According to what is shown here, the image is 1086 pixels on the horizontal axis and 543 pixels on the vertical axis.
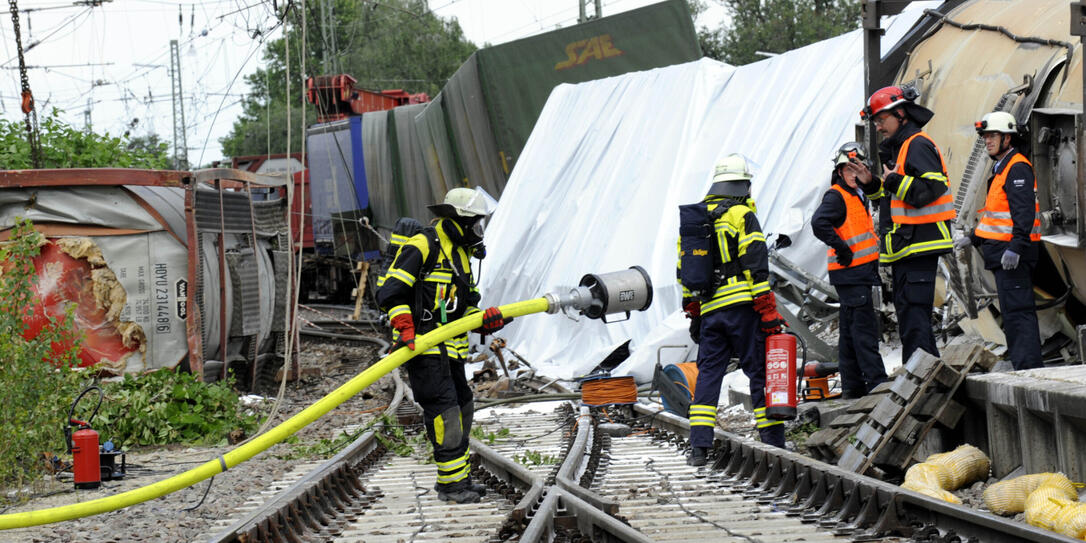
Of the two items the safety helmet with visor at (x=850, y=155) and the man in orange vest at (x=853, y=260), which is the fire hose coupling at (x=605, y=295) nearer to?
the man in orange vest at (x=853, y=260)

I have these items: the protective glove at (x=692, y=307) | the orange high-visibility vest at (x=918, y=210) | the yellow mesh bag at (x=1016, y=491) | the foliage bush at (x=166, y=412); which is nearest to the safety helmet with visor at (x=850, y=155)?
the orange high-visibility vest at (x=918, y=210)

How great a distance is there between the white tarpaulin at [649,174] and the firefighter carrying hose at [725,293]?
4481 mm

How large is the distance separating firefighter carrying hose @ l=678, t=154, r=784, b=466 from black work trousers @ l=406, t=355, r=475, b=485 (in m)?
1.65

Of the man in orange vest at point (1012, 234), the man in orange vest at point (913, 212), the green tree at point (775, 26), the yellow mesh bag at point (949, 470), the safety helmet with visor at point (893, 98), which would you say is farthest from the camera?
the green tree at point (775, 26)

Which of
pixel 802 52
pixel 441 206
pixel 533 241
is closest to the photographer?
pixel 441 206

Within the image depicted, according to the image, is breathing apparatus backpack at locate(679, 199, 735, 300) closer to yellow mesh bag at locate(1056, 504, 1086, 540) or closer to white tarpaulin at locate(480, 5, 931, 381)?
yellow mesh bag at locate(1056, 504, 1086, 540)

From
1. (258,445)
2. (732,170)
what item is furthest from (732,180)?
(258,445)

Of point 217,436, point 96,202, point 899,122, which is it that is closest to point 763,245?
point 899,122

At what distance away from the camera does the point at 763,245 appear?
23.7ft

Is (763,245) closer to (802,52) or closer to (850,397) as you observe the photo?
(850,397)

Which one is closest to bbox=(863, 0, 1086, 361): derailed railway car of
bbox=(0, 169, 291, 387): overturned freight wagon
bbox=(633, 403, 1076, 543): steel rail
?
bbox=(633, 403, 1076, 543): steel rail

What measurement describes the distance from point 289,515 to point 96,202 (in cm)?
665

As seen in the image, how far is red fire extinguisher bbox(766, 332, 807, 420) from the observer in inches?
283

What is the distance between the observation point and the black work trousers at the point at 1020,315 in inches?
305
